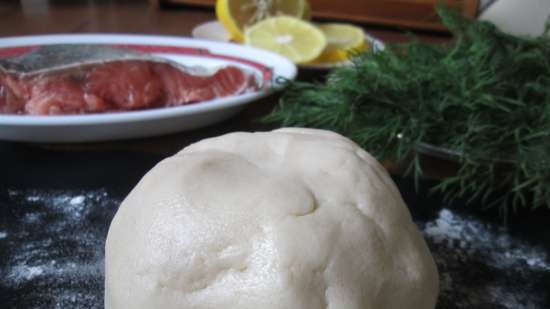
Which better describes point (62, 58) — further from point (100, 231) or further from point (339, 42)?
point (339, 42)

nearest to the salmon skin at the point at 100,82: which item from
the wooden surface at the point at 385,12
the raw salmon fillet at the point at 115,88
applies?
the raw salmon fillet at the point at 115,88

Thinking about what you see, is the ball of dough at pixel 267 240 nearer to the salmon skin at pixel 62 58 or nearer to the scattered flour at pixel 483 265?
the scattered flour at pixel 483 265

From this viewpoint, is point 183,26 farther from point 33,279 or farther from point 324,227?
point 324,227

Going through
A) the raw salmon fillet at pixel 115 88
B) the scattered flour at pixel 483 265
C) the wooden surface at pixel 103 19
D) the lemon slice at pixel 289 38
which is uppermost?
the lemon slice at pixel 289 38

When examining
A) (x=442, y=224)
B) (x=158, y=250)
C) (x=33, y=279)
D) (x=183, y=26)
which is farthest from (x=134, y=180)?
(x=183, y=26)

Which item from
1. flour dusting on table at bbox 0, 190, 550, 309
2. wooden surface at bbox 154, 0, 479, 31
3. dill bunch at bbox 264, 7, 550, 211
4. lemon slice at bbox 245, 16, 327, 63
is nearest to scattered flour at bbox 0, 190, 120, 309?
flour dusting on table at bbox 0, 190, 550, 309

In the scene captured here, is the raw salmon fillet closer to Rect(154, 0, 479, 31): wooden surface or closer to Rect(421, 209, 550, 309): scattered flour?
Rect(421, 209, 550, 309): scattered flour
